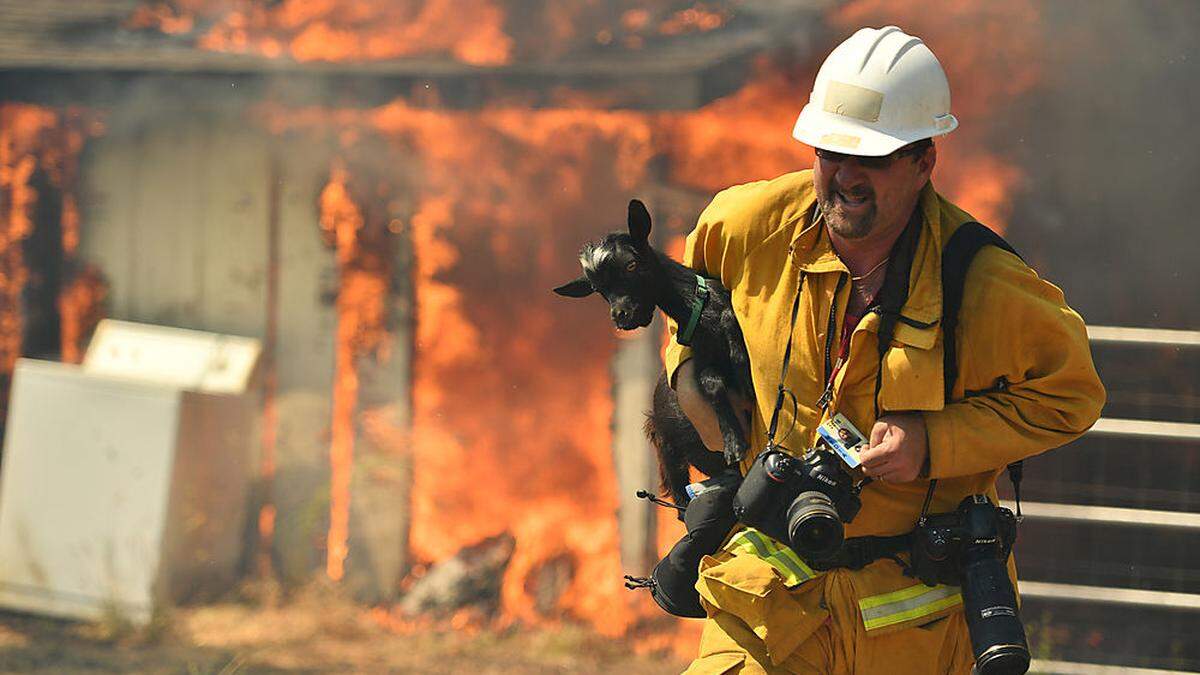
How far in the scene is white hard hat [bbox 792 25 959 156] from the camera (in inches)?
117

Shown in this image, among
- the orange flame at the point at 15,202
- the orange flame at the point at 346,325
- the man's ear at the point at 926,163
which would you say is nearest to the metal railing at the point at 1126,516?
the orange flame at the point at 346,325

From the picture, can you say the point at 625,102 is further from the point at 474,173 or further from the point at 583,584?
the point at 583,584

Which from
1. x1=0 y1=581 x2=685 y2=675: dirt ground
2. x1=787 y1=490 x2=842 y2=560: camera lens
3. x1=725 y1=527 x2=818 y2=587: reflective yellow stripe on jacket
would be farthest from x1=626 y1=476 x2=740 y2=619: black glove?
x1=0 y1=581 x2=685 y2=675: dirt ground

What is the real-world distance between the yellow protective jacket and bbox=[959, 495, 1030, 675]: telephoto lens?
7 cm

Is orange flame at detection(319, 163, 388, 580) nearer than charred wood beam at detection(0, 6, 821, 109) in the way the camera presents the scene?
No

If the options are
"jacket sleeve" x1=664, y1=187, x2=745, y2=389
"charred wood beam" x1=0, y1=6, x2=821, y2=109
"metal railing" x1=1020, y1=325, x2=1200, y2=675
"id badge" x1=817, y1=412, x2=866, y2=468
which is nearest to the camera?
"id badge" x1=817, y1=412, x2=866, y2=468

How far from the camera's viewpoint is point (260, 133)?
8062 millimetres

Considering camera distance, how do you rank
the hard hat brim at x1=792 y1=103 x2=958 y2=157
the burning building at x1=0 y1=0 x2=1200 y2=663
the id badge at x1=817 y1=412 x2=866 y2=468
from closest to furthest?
the hard hat brim at x1=792 y1=103 x2=958 y2=157, the id badge at x1=817 y1=412 x2=866 y2=468, the burning building at x1=0 y1=0 x2=1200 y2=663

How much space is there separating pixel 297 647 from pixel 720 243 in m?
4.93

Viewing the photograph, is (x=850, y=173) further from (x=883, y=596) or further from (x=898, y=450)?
(x=883, y=596)

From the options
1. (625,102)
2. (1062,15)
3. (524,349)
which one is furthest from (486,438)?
(1062,15)

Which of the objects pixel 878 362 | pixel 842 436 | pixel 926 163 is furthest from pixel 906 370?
pixel 926 163

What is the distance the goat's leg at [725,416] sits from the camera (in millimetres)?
3521

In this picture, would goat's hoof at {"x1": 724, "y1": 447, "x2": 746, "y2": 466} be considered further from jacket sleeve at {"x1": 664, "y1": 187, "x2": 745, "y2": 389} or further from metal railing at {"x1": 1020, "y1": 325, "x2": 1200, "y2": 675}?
metal railing at {"x1": 1020, "y1": 325, "x2": 1200, "y2": 675}
